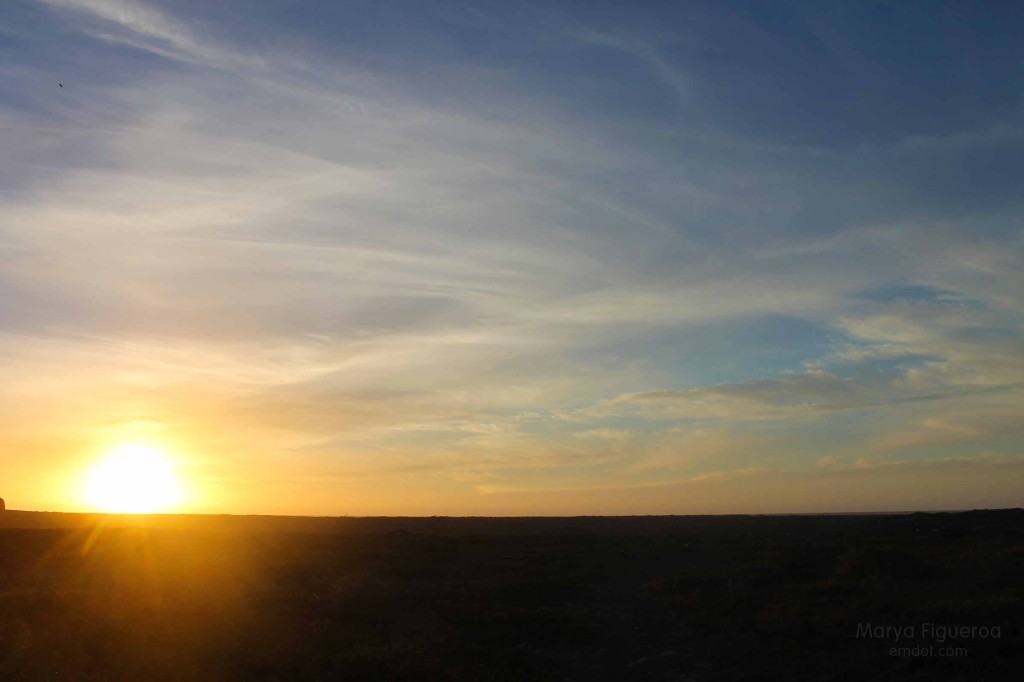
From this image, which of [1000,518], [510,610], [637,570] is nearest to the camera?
[510,610]

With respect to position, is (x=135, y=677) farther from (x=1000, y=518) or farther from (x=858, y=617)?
(x=1000, y=518)

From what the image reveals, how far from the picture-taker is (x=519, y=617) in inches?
1190

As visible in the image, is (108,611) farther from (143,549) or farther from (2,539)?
(2,539)

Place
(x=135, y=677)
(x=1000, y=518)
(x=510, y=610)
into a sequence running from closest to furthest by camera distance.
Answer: (x=135, y=677) → (x=510, y=610) → (x=1000, y=518)

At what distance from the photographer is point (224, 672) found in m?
20.2

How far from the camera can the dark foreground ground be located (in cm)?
2109

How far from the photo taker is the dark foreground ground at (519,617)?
21.1m

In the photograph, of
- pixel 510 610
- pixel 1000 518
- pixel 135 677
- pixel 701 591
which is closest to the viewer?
pixel 135 677

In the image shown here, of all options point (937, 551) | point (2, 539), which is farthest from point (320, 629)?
point (2, 539)

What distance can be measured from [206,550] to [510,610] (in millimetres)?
35844

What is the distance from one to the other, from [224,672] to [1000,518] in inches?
3095

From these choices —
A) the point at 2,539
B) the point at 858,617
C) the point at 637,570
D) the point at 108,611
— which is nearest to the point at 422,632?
the point at 108,611

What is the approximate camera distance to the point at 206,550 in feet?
194

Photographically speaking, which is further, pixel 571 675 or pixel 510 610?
pixel 510 610
